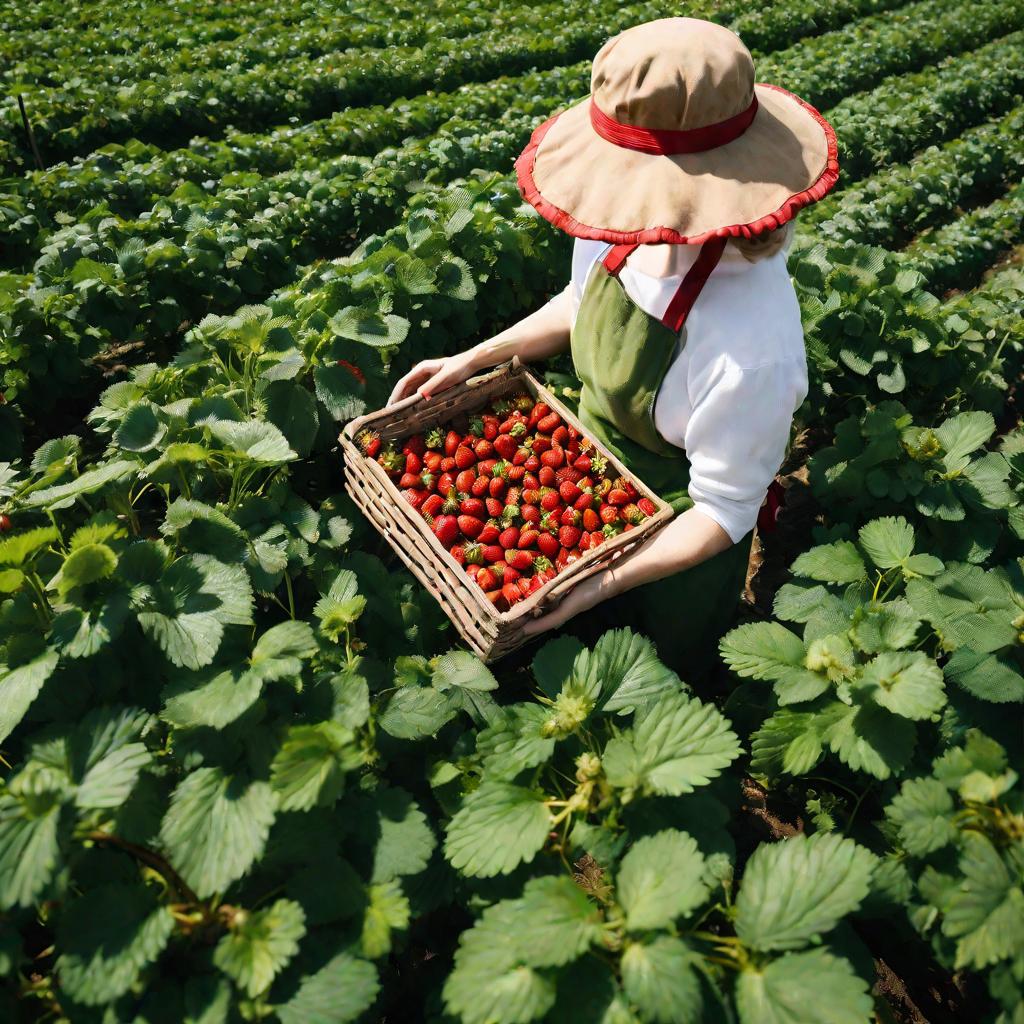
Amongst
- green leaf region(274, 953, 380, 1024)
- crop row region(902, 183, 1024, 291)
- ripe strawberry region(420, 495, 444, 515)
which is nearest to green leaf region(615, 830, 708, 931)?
green leaf region(274, 953, 380, 1024)

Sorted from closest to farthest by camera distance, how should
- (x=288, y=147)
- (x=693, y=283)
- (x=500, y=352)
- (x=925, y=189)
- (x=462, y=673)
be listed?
(x=693, y=283) < (x=462, y=673) < (x=500, y=352) < (x=288, y=147) < (x=925, y=189)

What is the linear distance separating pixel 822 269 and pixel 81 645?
317cm

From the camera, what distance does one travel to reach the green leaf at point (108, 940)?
1.29 m

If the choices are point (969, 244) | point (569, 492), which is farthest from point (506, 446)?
point (969, 244)

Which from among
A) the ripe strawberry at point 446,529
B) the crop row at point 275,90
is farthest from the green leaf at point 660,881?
the crop row at point 275,90

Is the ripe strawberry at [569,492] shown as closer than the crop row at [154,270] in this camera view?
Yes

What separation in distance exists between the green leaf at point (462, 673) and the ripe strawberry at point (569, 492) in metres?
0.51

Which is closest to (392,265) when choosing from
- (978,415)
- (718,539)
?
(718,539)

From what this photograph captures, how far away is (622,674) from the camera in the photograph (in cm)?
183

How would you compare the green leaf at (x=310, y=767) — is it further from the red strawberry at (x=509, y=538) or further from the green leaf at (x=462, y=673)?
the red strawberry at (x=509, y=538)

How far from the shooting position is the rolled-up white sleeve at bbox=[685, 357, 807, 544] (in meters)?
1.80

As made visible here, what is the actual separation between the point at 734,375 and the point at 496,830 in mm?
1144

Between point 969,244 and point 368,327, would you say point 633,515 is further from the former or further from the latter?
point 969,244

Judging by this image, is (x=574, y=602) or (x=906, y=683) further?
(x=574, y=602)
